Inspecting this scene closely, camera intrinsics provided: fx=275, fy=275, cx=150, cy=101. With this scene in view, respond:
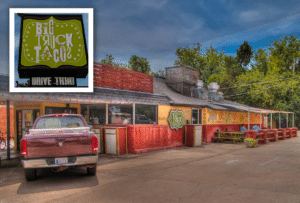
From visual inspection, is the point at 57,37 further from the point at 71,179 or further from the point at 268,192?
the point at 268,192

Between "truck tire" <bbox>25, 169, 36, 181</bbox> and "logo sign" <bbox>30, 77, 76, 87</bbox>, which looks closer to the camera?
"truck tire" <bbox>25, 169, 36, 181</bbox>

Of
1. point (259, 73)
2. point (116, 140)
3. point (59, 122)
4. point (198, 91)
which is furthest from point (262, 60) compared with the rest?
point (59, 122)

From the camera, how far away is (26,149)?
23.3ft

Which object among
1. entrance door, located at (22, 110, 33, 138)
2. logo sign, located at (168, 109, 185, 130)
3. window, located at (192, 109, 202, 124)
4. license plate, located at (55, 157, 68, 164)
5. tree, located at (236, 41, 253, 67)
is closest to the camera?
license plate, located at (55, 157, 68, 164)

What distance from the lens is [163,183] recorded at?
7.24 meters

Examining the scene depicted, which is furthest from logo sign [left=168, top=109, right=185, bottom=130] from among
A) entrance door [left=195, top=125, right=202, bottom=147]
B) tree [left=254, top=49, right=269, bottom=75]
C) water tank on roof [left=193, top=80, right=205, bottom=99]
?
tree [left=254, top=49, right=269, bottom=75]

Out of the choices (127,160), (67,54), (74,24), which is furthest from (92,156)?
(74,24)

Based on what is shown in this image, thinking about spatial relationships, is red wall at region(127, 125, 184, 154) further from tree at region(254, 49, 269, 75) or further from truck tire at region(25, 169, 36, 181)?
tree at region(254, 49, 269, 75)

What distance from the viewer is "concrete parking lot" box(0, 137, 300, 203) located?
5988 millimetres

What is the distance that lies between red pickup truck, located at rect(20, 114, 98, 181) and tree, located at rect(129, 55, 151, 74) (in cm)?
4371

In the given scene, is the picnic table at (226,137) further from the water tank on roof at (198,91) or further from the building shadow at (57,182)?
the building shadow at (57,182)

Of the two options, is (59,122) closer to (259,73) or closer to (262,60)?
(259,73)

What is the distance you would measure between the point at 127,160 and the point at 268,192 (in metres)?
6.29

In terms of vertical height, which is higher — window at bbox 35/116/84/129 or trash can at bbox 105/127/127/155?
window at bbox 35/116/84/129
